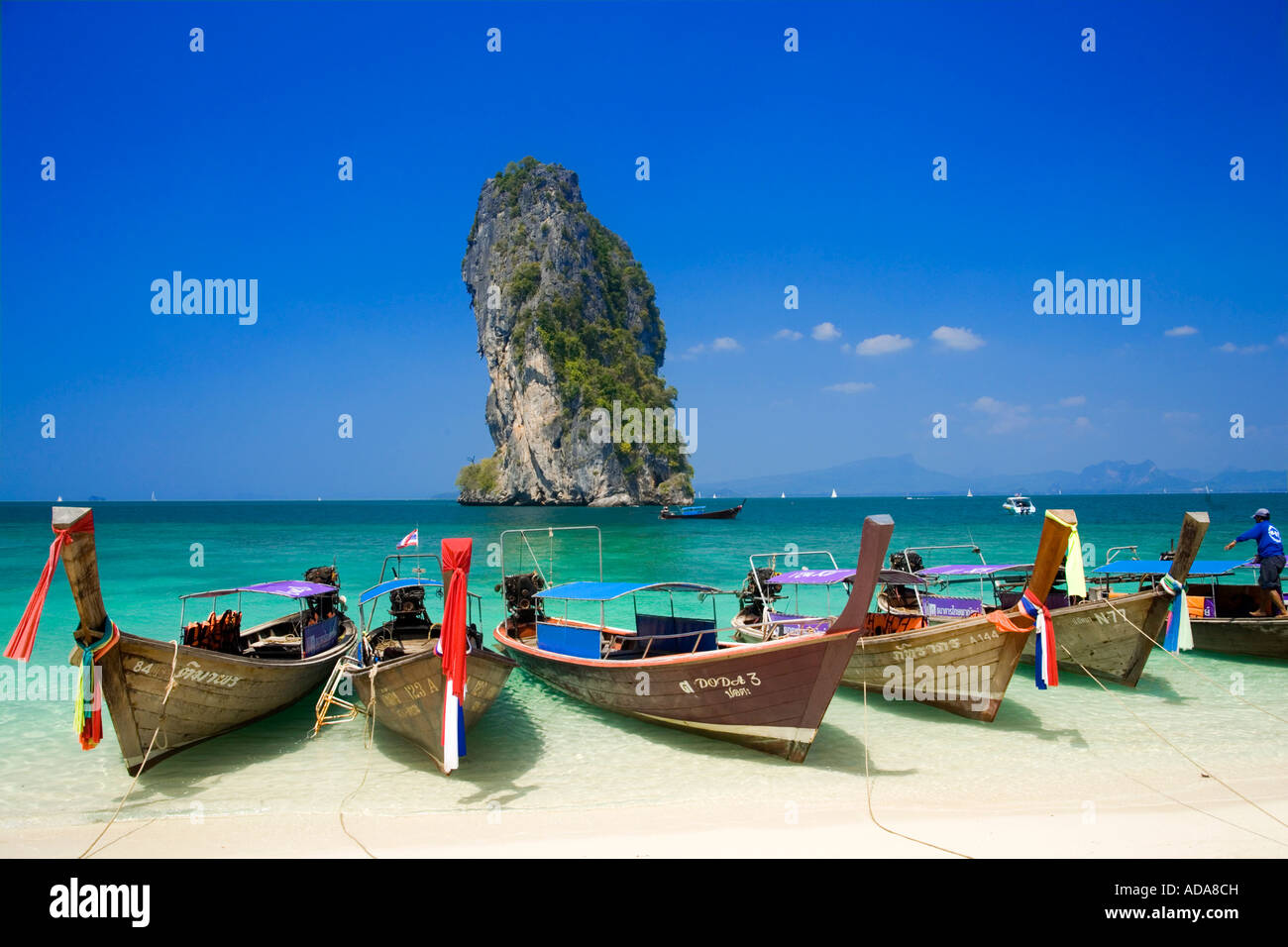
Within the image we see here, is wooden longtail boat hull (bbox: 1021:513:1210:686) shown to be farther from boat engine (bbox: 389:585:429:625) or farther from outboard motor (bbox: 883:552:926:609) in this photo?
boat engine (bbox: 389:585:429:625)

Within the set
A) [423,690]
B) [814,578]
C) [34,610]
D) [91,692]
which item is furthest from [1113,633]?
[34,610]

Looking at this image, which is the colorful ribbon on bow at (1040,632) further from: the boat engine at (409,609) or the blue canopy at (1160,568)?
the boat engine at (409,609)

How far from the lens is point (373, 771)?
8312 millimetres

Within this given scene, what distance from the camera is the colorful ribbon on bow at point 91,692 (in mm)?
6863

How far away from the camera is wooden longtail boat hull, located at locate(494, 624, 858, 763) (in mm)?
7465

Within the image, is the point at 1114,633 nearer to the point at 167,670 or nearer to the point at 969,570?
the point at 969,570

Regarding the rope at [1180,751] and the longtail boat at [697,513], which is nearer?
the rope at [1180,751]

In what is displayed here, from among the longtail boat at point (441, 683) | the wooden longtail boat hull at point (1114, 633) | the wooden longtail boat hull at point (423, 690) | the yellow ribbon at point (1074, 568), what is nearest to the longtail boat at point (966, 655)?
the yellow ribbon at point (1074, 568)

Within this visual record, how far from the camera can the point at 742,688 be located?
315 inches

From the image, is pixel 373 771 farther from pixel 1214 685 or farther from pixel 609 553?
pixel 609 553

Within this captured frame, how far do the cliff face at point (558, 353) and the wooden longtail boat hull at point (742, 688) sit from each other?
72.0 m

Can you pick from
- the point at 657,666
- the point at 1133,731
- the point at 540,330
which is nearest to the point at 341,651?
the point at 657,666

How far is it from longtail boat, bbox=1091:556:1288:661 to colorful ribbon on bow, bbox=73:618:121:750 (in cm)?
1401
